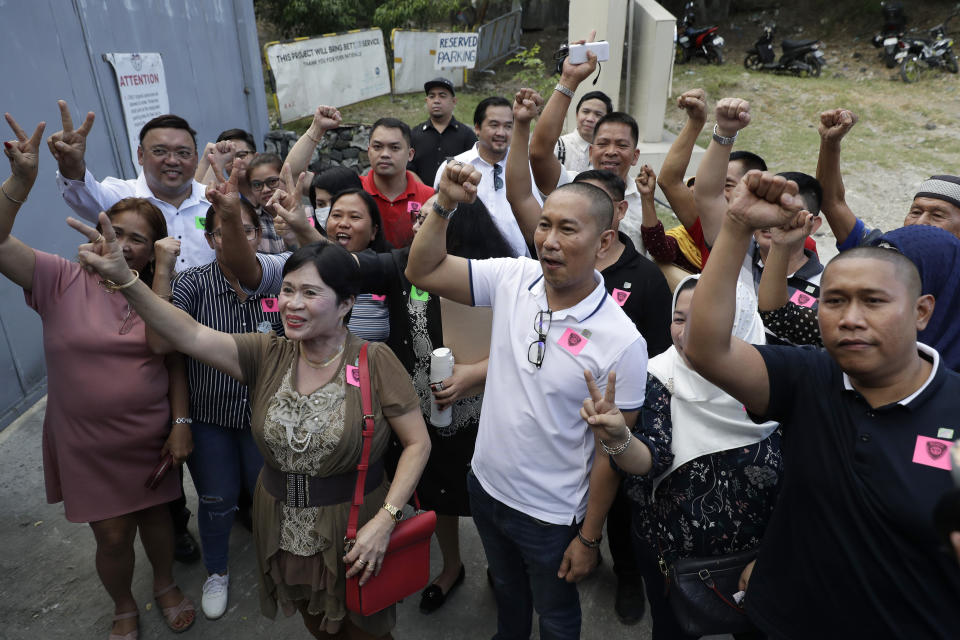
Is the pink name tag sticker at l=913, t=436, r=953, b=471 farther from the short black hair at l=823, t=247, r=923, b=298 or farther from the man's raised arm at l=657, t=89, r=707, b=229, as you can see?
the man's raised arm at l=657, t=89, r=707, b=229

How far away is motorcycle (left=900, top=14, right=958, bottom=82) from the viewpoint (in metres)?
13.8

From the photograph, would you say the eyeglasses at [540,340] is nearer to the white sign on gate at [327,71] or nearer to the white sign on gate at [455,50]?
the white sign on gate at [327,71]

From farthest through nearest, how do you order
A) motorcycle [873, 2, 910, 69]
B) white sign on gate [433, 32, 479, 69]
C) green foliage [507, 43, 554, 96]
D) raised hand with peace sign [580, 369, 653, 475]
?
green foliage [507, 43, 554, 96], motorcycle [873, 2, 910, 69], white sign on gate [433, 32, 479, 69], raised hand with peace sign [580, 369, 653, 475]

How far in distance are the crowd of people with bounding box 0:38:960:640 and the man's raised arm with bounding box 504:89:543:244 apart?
1 cm

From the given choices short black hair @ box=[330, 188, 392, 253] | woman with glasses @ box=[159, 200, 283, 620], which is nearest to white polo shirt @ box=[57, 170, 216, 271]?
woman with glasses @ box=[159, 200, 283, 620]

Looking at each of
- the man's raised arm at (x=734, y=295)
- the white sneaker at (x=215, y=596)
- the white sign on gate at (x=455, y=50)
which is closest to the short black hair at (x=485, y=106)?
the man's raised arm at (x=734, y=295)

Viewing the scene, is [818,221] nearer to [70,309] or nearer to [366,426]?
[366,426]

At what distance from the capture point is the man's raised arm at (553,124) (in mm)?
3232

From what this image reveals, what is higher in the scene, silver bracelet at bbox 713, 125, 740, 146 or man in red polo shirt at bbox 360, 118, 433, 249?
silver bracelet at bbox 713, 125, 740, 146

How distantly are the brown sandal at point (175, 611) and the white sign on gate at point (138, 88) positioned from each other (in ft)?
14.6

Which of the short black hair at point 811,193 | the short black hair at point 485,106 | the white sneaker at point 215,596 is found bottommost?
the white sneaker at point 215,596

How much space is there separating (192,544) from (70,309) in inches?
59.2

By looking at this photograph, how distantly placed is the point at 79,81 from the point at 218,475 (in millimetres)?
4457

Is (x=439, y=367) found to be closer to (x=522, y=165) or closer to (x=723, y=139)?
(x=522, y=165)
